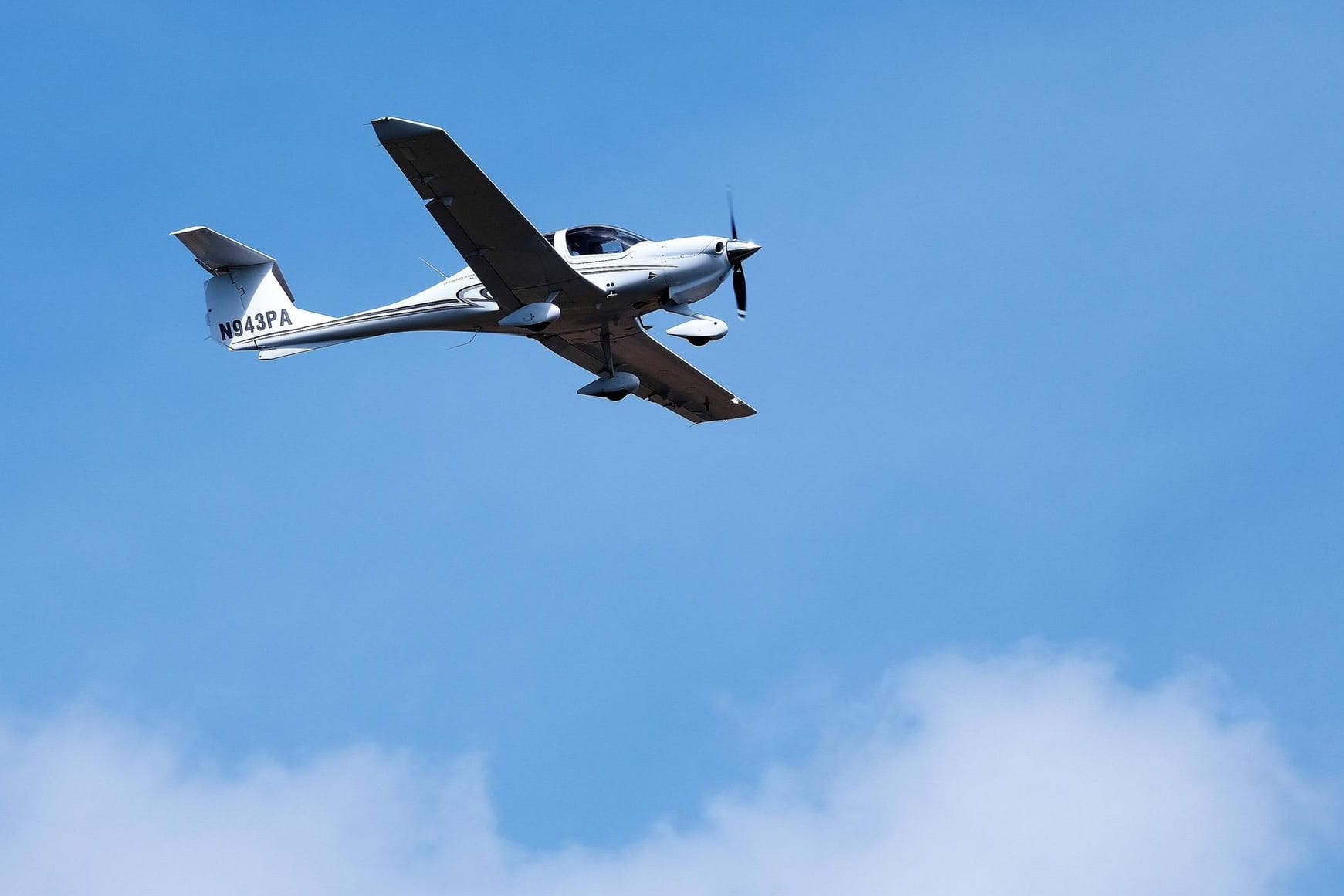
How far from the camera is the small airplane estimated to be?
24.6 meters

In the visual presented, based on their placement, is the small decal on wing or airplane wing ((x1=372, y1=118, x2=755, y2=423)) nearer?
airplane wing ((x1=372, y1=118, x2=755, y2=423))

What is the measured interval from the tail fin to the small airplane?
2cm

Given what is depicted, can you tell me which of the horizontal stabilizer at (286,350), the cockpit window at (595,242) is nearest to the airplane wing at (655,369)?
the cockpit window at (595,242)

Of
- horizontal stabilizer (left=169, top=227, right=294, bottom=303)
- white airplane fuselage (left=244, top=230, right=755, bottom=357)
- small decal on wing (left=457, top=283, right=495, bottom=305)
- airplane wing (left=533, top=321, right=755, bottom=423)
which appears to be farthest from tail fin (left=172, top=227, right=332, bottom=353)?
airplane wing (left=533, top=321, right=755, bottom=423)

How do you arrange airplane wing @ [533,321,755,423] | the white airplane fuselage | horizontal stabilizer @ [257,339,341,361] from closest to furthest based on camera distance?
the white airplane fuselage → airplane wing @ [533,321,755,423] → horizontal stabilizer @ [257,339,341,361]

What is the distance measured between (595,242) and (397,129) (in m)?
4.75

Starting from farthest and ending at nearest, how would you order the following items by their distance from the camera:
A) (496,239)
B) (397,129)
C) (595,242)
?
(595,242)
(496,239)
(397,129)

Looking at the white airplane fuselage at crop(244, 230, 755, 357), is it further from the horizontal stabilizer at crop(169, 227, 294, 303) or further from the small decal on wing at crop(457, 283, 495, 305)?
the horizontal stabilizer at crop(169, 227, 294, 303)

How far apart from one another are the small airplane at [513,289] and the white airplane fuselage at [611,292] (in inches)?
0.9

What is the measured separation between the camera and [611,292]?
2656 cm

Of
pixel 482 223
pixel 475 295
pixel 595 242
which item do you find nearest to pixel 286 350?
pixel 475 295

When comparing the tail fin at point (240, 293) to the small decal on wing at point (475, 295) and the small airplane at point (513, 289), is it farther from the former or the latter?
the small decal on wing at point (475, 295)

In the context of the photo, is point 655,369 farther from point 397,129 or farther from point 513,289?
point 397,129

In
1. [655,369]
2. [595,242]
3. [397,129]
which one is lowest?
[397,129]
